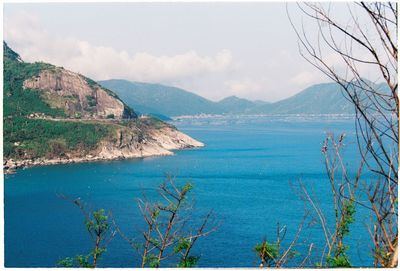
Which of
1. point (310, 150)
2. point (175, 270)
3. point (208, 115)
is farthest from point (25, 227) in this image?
point (208, 115)

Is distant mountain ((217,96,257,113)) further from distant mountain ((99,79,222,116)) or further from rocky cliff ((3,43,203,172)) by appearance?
rocky cliff ((3,43,203,172))

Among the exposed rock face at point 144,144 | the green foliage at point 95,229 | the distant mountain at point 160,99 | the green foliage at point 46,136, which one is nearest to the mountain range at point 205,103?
the distant mountain at point 160,99

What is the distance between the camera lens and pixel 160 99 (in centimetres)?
12188

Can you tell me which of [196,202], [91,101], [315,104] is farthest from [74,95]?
[315,104]

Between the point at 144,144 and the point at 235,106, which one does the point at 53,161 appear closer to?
the point at 144,144

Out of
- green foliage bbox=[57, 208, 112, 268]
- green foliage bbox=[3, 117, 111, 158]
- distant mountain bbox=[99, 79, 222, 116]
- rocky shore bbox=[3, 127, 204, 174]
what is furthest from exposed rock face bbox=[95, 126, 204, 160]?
distant mountain bbox=[99, 79, 222, 116]

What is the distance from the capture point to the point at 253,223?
17.3 metres

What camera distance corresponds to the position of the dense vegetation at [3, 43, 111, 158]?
3494 cm

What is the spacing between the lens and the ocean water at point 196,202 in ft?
45.8

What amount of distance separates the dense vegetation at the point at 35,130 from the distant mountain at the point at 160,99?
58061mm

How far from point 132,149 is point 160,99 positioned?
275 ft

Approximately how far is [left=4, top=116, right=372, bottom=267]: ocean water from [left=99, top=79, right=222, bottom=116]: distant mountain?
69831mm

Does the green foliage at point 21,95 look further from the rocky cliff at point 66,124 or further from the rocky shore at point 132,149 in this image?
the rocky shore at point 132,149

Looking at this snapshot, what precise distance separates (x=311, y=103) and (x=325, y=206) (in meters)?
78.9
